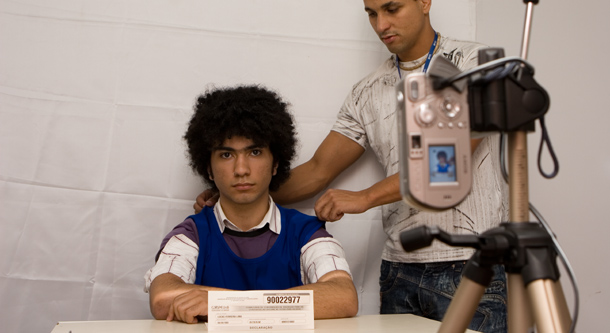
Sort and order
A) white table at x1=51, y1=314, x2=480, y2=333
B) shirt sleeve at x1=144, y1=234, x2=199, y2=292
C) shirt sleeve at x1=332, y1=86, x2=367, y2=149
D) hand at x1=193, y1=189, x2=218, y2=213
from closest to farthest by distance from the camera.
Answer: white table at x1=51, y1=314, x2=480, y2=333, shirt sleeve at x1=144, y1=234, x2=199, y2=292, hand at x1=193, y1=189, x2=218, y2=213, shirt sleeve at x1=332, y1=86, x2=367, y2=149

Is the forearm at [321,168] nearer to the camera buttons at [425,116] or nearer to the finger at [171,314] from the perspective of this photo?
the finger at [171,314]

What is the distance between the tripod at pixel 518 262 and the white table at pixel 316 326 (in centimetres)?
60

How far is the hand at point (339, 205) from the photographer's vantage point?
68.4 inches

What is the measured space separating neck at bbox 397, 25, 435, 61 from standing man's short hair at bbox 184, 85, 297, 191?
471 millimetres

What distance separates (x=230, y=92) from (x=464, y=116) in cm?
133

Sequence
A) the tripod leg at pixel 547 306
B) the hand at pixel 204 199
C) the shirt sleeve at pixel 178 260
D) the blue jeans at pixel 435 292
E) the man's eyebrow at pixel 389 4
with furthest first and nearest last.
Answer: the hand at pixel 204 199
the man's eyebrow at pixel 389 4
the blue jeans at pixel 435 292
the shirt sleeve at pixel 178 260
the tripod leg at pixel 547 306

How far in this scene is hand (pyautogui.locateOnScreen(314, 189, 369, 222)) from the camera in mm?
1736

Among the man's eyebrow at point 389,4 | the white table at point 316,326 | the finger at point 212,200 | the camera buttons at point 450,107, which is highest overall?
the man's eyebrow at point 389,4

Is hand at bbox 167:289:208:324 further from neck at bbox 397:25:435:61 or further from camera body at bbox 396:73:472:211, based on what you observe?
neck at bbox 397:25:435:61

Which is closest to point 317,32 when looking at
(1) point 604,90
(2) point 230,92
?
(2) point 230,92

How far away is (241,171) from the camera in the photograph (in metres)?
1.67

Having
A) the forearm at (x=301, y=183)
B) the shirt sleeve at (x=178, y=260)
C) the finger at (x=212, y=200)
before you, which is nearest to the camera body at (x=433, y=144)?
the shirt sleeve at (x=178, y=260)

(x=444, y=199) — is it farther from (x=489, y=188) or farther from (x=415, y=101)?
(x=489, y=188)

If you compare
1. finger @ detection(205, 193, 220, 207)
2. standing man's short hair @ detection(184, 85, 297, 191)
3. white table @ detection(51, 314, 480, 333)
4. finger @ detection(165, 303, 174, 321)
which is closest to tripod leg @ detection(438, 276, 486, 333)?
white table @ detection(51, 314, 480, 333)
